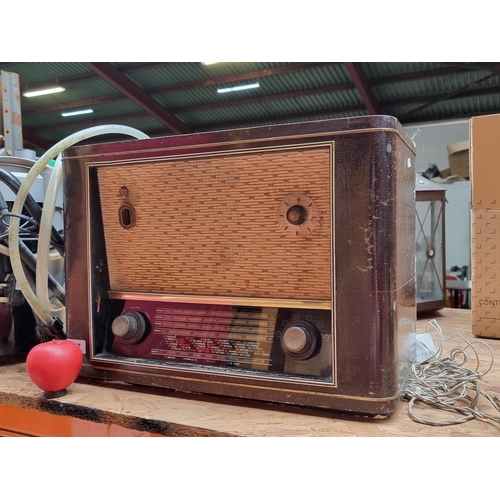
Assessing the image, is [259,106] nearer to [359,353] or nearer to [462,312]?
[462,312]

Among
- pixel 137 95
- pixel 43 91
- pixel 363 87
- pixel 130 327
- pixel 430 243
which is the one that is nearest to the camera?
pixel 130 327

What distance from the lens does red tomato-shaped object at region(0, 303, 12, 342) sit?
2.98 feet

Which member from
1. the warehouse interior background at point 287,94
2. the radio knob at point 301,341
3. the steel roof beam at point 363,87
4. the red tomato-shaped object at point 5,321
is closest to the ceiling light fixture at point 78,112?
the warehouse interior background at point 287,94

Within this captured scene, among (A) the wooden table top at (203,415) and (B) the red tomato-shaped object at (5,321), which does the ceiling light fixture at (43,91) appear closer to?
(B) the red tomato-shaped object at (5,321)

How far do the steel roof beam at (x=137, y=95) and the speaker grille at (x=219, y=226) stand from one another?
521 centimetres

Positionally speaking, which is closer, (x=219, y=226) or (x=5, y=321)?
(x=219, y=226)

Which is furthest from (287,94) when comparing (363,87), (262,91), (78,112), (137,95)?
(78,112)

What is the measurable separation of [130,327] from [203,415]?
0.68ft

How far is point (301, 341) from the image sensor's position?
0.66m

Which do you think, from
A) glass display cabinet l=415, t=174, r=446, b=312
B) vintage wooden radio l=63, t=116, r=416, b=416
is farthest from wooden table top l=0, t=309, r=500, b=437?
glass display cabinet l=415, t=174, r=446, b=312

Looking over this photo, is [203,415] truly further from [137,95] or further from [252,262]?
[137,95]

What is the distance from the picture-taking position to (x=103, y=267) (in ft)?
2.70

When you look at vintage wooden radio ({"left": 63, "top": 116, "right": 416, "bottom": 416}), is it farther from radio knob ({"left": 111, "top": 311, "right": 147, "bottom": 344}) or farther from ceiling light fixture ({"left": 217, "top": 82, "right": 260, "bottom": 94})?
ceiling light fixture ({"left": 217, "top": 82, "right": 260, "bottom": 94})

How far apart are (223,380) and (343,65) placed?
184 inches
